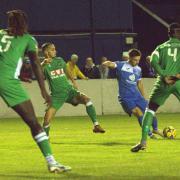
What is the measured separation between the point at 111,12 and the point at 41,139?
2532cm

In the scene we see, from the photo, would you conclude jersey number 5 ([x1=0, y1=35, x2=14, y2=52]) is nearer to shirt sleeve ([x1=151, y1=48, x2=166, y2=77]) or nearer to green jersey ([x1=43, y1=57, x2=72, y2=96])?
shirt sleeve ([x1=151, y1=48, x2=166, y2=77])

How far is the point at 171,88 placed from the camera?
42.8 ft

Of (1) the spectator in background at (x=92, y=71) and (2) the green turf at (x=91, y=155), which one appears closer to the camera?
(2) the green turf at (x=91, y=155)

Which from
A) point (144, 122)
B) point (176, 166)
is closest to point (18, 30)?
point (176, 166)

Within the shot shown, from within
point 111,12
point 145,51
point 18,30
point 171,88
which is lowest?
point 145,51

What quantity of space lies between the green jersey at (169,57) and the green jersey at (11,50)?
10.5 feet

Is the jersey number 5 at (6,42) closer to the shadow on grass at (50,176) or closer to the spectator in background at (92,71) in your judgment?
the shadow on grass at (50,176)

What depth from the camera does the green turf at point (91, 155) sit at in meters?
10.2

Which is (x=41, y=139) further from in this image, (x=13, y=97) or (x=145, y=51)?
(x=145, y=51)

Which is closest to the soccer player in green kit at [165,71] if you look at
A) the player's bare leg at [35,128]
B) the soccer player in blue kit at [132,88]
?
the soccer player in blue kit at [132,88]

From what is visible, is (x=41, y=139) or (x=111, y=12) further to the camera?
(x=111, y=12)

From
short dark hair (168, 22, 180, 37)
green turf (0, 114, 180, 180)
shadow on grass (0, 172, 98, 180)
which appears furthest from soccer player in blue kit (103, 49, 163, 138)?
shadow on grass (0, 172, 98, 180)

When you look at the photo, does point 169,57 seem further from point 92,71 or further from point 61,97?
point 92,71

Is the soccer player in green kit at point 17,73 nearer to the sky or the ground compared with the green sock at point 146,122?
nearer to the sky
